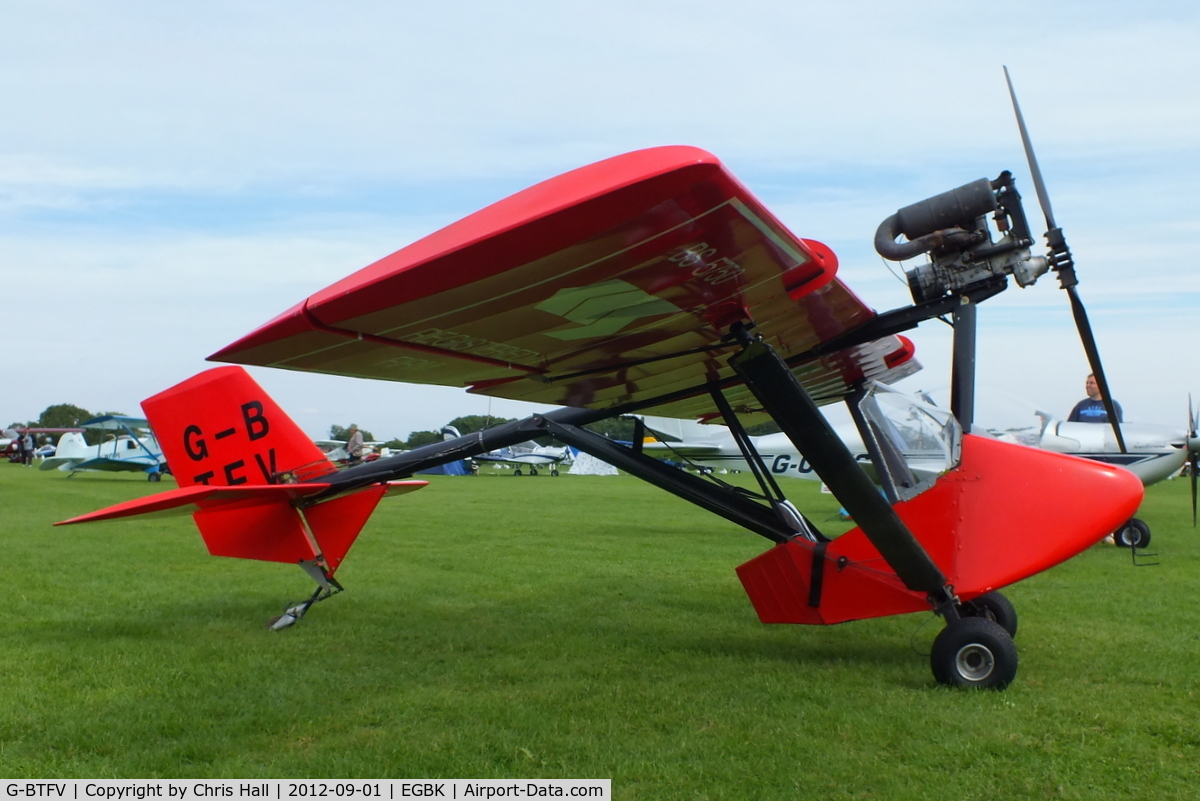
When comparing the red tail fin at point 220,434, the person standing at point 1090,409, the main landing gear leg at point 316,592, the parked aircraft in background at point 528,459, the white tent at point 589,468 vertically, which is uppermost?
the red tail fin at point 220,434

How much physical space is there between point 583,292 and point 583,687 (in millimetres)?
2237

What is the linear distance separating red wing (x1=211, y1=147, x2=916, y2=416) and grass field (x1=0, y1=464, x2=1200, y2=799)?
5.65 ft

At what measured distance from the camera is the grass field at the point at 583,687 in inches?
136

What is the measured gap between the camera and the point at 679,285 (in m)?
3.69

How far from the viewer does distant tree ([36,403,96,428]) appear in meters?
100

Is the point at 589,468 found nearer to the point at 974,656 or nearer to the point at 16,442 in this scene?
the point at 16,442

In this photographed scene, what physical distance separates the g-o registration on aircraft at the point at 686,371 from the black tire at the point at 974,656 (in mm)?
15

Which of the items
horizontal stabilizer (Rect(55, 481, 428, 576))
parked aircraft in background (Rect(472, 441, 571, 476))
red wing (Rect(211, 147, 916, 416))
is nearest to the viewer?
red wing (Rect(211, 147, 916, 416))

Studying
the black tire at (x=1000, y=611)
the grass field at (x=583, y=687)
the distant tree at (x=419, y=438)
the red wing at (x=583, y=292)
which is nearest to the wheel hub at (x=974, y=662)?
the grass field at (x=583, y=687)

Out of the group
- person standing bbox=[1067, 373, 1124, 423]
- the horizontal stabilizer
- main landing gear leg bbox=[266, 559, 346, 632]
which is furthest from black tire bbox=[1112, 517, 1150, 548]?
main landing gear leg bbox=[266, 559, 346, 632]

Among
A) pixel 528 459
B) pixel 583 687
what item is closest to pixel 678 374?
pixel 583 687

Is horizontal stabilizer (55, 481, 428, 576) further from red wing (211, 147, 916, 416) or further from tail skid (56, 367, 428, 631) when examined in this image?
red wing (211, 147, 916, 416)

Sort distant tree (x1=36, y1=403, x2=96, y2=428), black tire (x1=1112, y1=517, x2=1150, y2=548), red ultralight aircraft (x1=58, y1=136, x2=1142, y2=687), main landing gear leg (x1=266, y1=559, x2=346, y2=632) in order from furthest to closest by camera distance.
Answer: distant tree (x1=36, y1=403, x2=96, y2=428), black tire (x1=1112, y1=517, x2=1150, y2=548), main landing gear leg (x1=266, y1=559, x2=346, y2=632), red ultralight aircraft (x1=58, y1=136, x2=1142, y2=687)

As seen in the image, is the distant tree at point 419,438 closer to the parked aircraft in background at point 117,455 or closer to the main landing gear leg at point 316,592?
the parked aircraft in background at point 117,455
